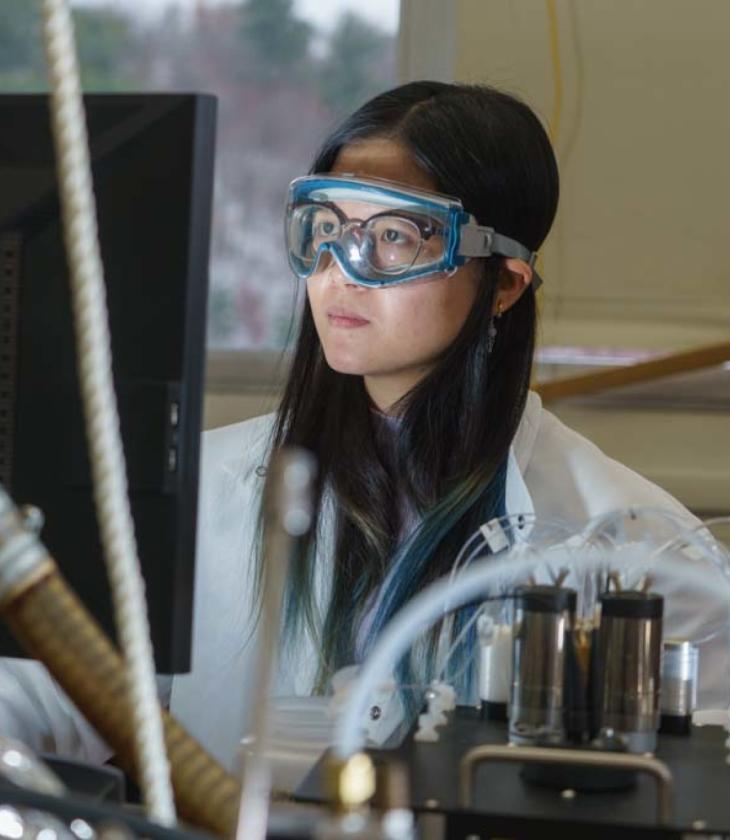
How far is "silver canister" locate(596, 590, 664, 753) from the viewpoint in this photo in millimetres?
1146

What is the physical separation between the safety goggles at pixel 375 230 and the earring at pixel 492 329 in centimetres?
11

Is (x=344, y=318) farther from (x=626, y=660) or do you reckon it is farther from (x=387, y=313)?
(x=626, y=660)

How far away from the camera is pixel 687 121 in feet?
9.50

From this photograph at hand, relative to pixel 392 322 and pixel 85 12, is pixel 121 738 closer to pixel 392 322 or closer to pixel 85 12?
pixel 392 322

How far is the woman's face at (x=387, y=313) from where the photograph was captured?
1.85m

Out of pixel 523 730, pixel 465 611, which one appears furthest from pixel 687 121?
pixel 523 730

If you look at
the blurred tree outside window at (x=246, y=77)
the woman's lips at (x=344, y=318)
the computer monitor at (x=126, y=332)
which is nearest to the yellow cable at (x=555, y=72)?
the blurred tree outside window at (x=246, y=77)

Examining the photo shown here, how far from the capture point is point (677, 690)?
1292 millimetres

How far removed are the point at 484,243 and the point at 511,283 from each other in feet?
0.37

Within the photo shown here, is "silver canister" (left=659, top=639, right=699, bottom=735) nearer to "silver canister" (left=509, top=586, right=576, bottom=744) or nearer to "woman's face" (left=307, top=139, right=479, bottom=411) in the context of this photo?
"silver canister" (left=509, top=586, right=576, bottom=744)

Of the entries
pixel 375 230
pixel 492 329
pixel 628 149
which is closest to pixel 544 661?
pixel 375 230

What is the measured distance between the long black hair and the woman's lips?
0.12 meters

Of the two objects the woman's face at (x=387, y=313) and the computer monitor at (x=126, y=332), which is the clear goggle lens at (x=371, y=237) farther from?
the computer monitor at (x=126, y=332)

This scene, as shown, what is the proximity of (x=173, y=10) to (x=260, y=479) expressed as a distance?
1340 mm
